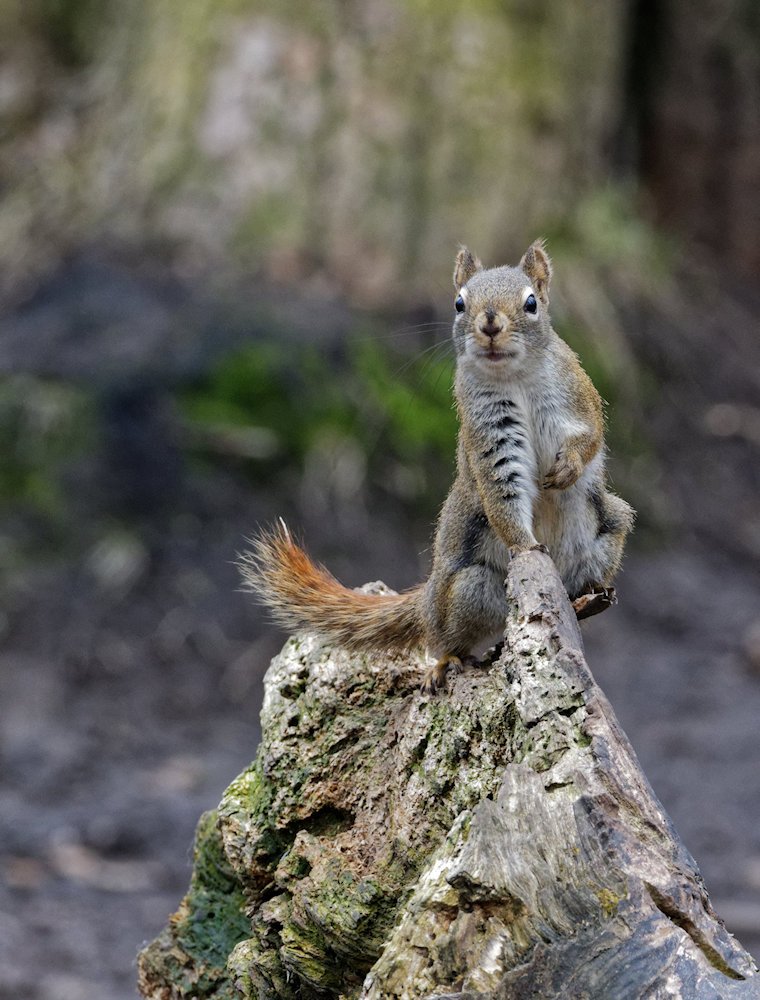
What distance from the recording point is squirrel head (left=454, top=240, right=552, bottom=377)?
2594mm

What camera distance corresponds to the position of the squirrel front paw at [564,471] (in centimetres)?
262

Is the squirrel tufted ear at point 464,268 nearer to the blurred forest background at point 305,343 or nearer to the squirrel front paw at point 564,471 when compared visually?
the squirrel front paw at point 564,471

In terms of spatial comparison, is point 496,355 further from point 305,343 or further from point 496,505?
point 305,343

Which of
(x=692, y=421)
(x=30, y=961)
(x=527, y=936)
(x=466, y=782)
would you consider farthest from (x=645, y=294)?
(x=527, y=936)

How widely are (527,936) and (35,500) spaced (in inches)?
164

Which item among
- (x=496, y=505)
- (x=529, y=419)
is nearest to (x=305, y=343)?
(x=529, y=419)

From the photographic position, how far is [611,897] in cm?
160

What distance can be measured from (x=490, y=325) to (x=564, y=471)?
12.8 inches

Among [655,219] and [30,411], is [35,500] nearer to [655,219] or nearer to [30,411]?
[30,411]

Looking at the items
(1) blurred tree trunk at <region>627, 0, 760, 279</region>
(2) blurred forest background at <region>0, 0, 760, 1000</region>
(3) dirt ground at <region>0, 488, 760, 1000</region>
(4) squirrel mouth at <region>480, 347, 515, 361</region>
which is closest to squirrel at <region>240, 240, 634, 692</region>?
(4) squirrel mouth at <region>480, 347, 515, 361</region>

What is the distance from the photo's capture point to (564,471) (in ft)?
8.59

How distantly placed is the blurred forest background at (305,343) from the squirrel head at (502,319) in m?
1.96

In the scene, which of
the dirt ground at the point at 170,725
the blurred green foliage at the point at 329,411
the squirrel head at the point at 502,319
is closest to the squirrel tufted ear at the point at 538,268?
the squirrel head at the point at 502,319

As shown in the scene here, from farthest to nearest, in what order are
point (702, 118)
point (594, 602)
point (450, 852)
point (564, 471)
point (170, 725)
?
point (702, 118)
point (170, 725)
point (564, 471)
point (594, 602)
point (450, 852)
